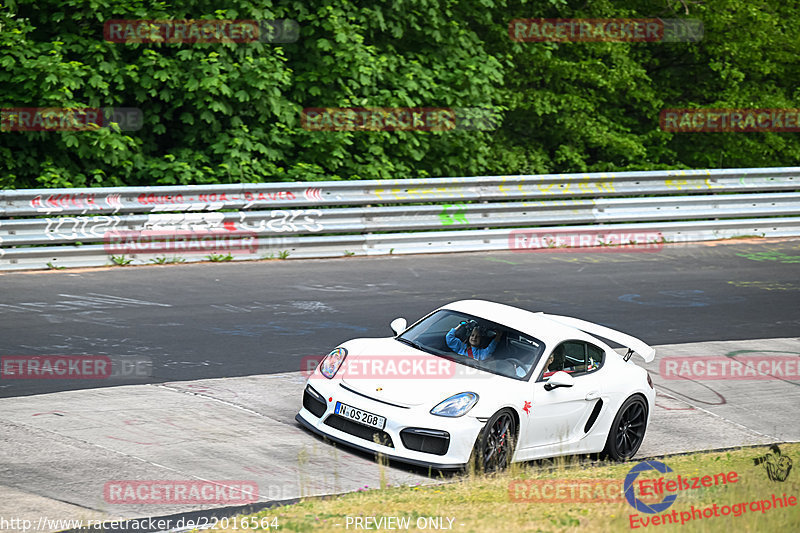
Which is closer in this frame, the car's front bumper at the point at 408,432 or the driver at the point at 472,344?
the car's front bumper at the point at 408,432

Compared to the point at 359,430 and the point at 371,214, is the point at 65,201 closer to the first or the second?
the point at 371,214

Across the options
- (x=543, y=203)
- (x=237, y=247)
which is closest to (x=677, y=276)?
(x=543, y=203)

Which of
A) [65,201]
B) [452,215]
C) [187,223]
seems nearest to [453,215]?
[452,215]

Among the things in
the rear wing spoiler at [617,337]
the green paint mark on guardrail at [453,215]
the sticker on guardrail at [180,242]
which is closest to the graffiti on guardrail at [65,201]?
the sticker on guardrail at [180,242]

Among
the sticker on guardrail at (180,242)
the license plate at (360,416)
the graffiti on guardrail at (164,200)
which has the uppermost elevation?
the graffiti on guardrail at (164,200)

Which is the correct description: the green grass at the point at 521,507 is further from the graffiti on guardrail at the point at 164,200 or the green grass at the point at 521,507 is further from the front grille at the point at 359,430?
the graffiti on guardrail at the point at 164,200

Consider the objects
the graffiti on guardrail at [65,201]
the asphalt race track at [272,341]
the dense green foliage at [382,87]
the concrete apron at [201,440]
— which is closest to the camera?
the concrete apron at [201,440]

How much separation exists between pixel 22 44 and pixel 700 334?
11.2 meters

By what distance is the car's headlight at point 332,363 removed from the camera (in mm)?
9500

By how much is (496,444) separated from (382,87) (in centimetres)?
1190

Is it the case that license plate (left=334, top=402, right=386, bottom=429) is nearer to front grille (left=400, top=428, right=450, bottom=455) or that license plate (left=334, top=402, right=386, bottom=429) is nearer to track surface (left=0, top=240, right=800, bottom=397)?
front grille (left=400, top=428, right=450, bottom=455)

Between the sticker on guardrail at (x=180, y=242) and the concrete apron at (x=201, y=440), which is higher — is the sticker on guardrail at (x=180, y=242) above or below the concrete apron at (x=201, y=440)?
above

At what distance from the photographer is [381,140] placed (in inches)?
758

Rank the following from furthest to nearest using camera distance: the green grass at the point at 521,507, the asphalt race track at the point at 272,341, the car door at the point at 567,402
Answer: the car door at the point at 567,402 → the asphalt race track at the point at 272,341 → the green grass at the point at 521,507
